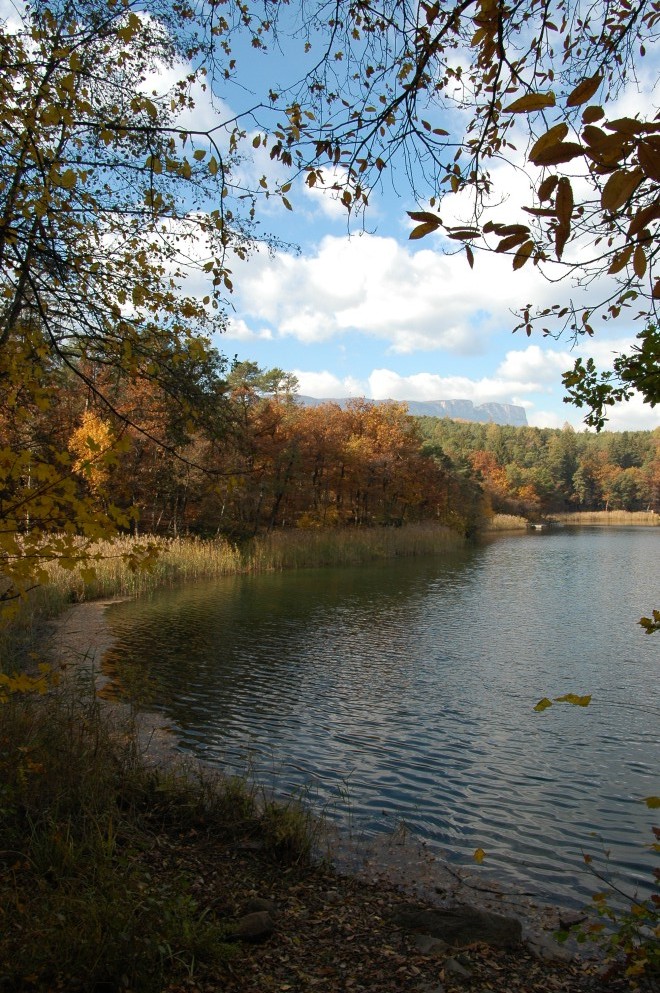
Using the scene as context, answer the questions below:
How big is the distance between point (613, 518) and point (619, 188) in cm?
9532

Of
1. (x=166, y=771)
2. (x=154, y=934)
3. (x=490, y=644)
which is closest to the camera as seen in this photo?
(x=154, y=934)

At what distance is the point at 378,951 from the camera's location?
3.59 meters

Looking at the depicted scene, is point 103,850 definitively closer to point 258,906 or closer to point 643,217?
point 258,906

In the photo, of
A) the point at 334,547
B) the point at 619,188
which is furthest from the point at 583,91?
the point at 334,547

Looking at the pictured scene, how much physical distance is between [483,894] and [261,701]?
530cm

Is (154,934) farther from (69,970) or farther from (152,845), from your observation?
(152,845)

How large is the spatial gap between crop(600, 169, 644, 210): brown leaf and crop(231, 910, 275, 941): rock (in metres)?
3.83

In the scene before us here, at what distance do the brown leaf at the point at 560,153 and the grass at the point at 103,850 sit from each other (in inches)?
134

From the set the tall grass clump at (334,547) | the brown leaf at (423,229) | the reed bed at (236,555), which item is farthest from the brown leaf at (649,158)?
the tall grass clump at (334,547)

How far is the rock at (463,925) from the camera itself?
12.5 feet

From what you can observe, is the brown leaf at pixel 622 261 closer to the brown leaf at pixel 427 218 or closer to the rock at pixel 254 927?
the brown leaf at pixel 427 218

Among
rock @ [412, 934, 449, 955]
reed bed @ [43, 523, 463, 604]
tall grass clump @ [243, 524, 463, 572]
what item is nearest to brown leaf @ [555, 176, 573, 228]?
rock @ [412, 934, 449, 955]

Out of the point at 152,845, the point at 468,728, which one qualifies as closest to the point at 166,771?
the point at 152,845

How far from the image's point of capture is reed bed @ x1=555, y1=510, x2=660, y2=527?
268 ft
